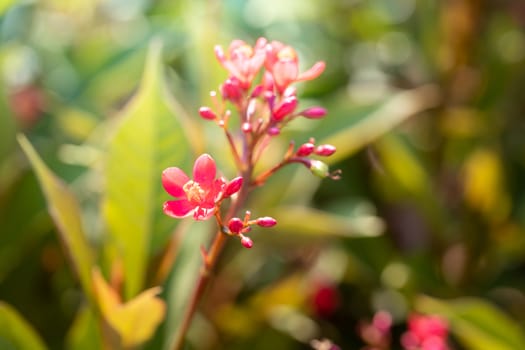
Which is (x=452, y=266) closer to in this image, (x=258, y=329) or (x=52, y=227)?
(x=258, y=329)

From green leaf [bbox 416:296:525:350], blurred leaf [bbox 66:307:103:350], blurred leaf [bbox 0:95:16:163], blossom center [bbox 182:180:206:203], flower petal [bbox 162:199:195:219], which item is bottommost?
green leaf [bbox 416:296:525:350]

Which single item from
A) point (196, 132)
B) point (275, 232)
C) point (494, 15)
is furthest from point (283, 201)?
point (494, 15)

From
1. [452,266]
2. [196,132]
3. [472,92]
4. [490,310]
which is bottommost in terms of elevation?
[452,266]

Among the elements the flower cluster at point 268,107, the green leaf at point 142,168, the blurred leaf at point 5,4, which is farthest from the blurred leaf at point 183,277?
the blurred leaf at point 5,4

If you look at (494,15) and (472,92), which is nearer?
(472,92)

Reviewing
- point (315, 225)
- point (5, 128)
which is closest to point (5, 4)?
point (5, 128)

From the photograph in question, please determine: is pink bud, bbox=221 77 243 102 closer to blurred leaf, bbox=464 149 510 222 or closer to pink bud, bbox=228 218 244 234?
pink bud, bbox=228 218 244 234

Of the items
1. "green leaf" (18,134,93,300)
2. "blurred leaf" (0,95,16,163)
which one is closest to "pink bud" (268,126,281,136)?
"green leaf" (18,134,93,300)
